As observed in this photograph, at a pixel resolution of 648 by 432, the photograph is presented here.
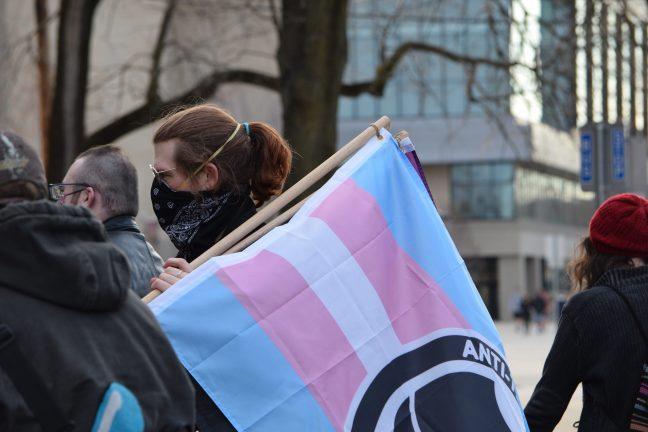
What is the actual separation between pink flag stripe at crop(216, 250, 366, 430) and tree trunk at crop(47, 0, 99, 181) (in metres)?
10.2

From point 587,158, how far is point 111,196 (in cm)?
805

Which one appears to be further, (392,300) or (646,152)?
(646,152)

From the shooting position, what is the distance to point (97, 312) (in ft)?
8.39

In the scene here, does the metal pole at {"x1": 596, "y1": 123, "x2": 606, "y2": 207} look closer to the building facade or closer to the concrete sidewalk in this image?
the concrete sidewalk

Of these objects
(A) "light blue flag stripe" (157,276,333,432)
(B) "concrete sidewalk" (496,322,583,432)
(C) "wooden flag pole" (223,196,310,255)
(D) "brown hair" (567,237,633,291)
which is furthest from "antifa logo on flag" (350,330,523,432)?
(B) "concrete sidewalk" (496,322,583,432)

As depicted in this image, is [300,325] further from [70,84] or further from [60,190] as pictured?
[70,84]

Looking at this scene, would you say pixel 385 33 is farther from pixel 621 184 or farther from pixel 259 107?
pixel 259 107

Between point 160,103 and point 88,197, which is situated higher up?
point 88,197

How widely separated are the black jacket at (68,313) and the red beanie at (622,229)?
2330mm

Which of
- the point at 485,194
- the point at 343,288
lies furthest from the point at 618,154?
the point at 485,194

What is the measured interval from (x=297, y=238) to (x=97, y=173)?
2.63ft

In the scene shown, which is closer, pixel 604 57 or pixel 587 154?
pixel 587 154

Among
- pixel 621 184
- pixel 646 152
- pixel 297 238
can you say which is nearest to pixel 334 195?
pixel 297 238

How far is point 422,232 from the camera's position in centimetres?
385
